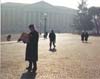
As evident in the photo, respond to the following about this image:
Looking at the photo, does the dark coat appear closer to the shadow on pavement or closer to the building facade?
the shadow on pavement

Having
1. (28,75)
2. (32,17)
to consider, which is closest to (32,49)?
(28,75)

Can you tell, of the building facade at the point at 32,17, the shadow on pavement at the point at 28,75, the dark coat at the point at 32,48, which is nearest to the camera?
the shadow on pavement at the point at 28,75

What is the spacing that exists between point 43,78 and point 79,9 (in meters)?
140

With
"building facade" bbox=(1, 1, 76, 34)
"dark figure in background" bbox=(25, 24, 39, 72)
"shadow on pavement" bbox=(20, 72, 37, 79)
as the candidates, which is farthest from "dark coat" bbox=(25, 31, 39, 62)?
"building facade" bbox=(1, 1, 76, 34)

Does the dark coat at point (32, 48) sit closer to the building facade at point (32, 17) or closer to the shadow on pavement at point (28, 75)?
the shadow on pavement at point (28, 75)

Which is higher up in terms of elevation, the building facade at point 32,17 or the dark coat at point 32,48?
the dark coat at point 32,48

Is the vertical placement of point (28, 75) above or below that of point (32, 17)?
above

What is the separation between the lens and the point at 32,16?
160 meters

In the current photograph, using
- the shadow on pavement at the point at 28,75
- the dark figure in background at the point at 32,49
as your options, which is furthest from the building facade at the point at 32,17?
the shadow on pavement at the point at 28,75

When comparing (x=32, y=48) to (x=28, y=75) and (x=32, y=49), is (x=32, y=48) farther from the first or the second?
(x=28, y=75)

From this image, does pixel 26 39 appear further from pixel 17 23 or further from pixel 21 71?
pixel 17 23

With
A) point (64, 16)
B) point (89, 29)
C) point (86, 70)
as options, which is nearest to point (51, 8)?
point (64, 16)

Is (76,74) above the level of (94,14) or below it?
above

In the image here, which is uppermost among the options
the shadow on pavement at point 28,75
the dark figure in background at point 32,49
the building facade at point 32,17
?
the dark figure in background at point 32,49
